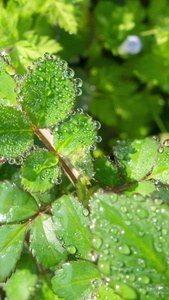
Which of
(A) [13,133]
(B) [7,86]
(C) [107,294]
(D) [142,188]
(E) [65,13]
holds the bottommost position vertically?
(C) [107,294]

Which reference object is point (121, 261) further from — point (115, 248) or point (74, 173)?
point (74, 173)

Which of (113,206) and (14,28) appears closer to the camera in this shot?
(113,206)

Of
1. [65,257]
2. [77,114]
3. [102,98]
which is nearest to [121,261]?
[65,257]

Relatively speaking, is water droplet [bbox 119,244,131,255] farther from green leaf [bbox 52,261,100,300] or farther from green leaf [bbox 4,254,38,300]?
green leaf [bbox 4,254,38,300]

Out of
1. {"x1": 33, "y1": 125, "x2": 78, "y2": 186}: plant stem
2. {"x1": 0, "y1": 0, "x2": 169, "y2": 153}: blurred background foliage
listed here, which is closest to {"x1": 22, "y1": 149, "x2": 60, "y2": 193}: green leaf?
{"x1": 33, "y1": 125, "x2": 78, "y2": 186}: plant stem

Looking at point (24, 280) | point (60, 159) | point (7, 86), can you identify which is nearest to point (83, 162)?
point (60, 159)

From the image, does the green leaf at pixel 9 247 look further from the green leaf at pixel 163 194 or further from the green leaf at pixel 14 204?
the green leaf at pixel 163 194

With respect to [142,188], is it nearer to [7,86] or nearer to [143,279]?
[143,279]
